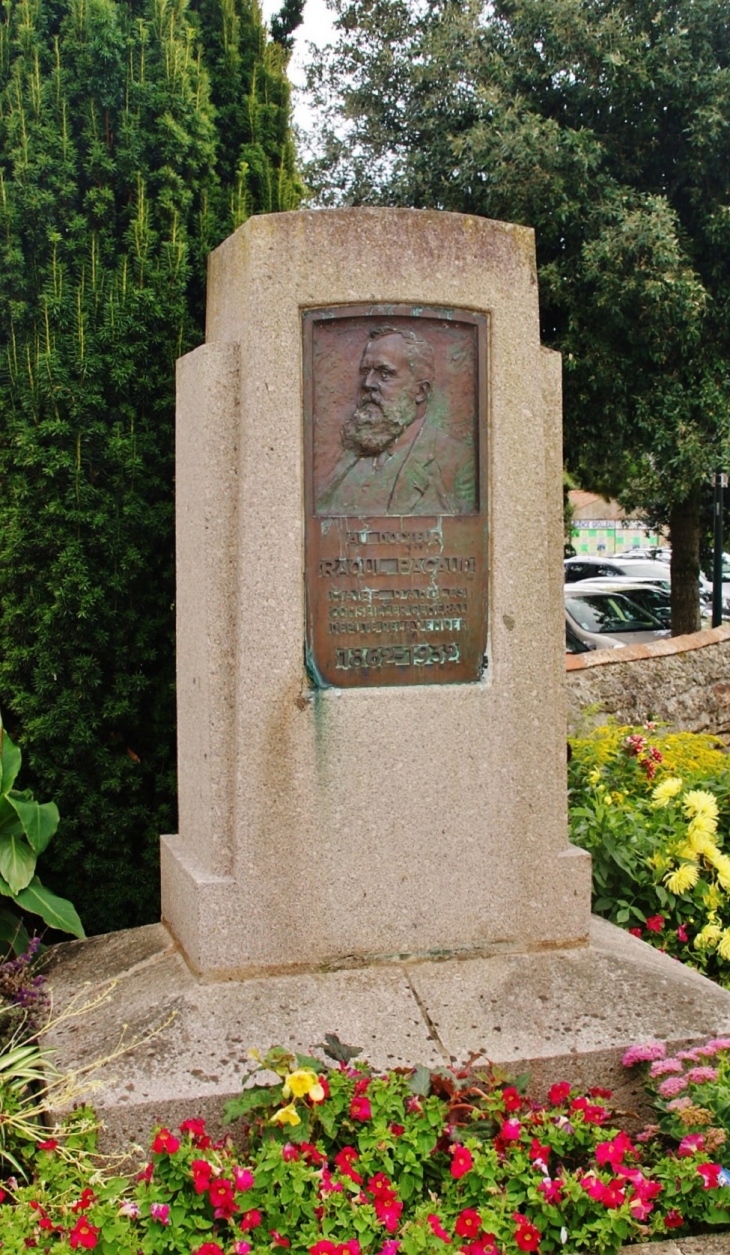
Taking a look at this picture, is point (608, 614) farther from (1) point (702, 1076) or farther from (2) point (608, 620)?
(1) point (702, 1076)

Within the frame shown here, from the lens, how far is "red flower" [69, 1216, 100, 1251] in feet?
8.38

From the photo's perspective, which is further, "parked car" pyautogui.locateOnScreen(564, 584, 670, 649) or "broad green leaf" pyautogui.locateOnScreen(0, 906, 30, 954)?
"parked car" pyautogui.locateOnScreen(564, 584, 670, 649)

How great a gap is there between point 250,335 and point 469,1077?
234cm

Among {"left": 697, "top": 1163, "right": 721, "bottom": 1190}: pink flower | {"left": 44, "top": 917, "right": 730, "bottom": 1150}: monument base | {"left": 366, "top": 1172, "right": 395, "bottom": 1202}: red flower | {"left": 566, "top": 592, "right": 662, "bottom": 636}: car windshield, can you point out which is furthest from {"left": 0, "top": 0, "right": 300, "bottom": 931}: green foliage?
{"left": 566, "top": 592, "right": 662, "bottom": 636}: car windshield

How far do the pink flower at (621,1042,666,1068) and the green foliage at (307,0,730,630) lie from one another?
843cm

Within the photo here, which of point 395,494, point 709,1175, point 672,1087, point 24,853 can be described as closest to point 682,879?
point 672,1087

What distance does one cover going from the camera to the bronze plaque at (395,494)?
3746 mm

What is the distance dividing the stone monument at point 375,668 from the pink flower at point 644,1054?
0.19m

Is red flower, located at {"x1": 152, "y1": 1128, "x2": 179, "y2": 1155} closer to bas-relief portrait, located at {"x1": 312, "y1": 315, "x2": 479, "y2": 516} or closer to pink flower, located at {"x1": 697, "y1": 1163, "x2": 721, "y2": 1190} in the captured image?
pink flower, located at {"x1": 697, "y1": 1163, "x2": 721, "y2": 1190}

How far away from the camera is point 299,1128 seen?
2.88m

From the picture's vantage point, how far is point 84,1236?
2562 mm

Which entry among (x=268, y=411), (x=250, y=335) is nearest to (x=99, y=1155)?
(x=268, y=411)

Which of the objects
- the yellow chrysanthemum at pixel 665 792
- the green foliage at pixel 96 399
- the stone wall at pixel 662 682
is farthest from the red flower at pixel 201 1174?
the stone wall at pixel 662 682

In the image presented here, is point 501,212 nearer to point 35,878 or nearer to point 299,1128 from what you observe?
point 35,878
